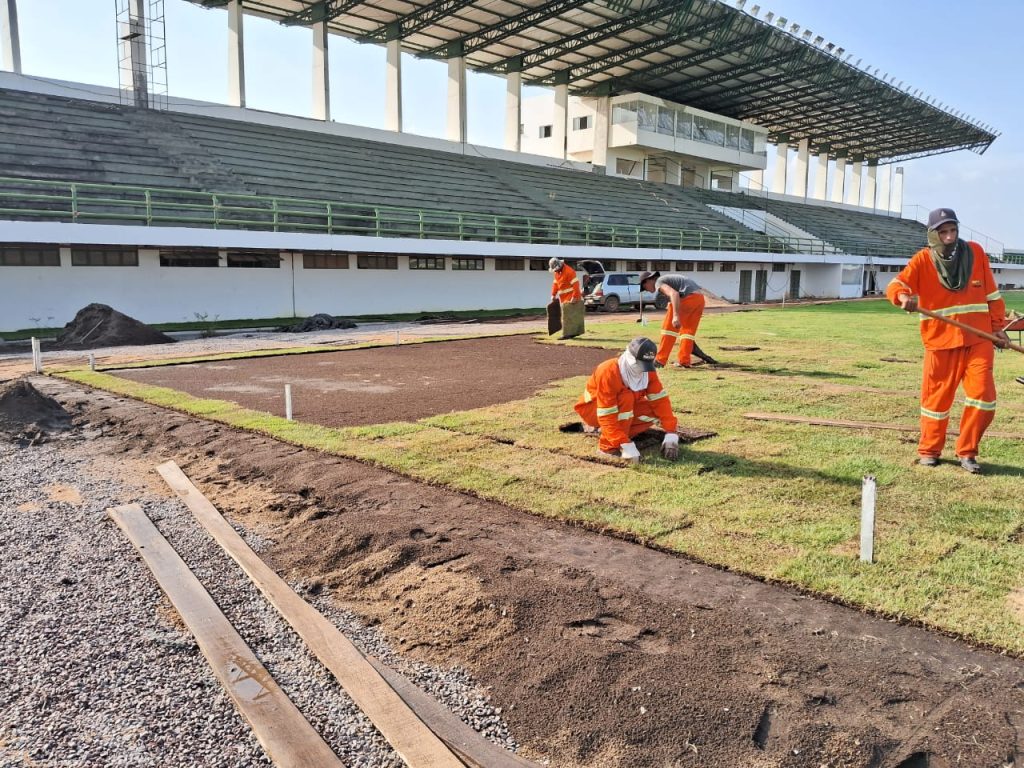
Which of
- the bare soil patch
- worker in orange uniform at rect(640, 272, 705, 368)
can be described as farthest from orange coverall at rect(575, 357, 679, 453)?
worker in orange uniform at rect(640, 272, 705, 368)

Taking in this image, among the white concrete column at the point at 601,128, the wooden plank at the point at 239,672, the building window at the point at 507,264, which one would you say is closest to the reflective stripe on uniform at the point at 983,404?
the wooden plank at the point at 239,672

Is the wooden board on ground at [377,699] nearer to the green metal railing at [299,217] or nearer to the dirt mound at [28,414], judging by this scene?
the dirt mound at [28,414]

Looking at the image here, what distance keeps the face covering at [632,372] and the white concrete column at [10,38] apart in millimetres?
29583

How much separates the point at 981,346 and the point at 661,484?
272 cm

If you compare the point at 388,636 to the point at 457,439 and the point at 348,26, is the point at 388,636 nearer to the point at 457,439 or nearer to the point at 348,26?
the point at 457,439

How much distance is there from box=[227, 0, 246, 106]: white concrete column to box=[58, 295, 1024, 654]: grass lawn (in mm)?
25736

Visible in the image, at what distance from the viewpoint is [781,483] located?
17.3ft

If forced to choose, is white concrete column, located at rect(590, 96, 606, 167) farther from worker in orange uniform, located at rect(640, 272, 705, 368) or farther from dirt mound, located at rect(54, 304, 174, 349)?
worker in orange uniform, located at rect(640, 272, 705, 368)

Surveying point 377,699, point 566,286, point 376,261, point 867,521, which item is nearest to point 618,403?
point 867,521

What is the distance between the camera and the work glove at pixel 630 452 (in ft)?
19.3

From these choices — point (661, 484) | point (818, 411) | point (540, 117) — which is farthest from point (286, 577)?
point (540, 117)

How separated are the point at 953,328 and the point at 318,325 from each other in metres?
18.3

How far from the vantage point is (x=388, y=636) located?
11.4 ft

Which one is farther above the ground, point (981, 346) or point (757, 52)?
point (757, 52)
